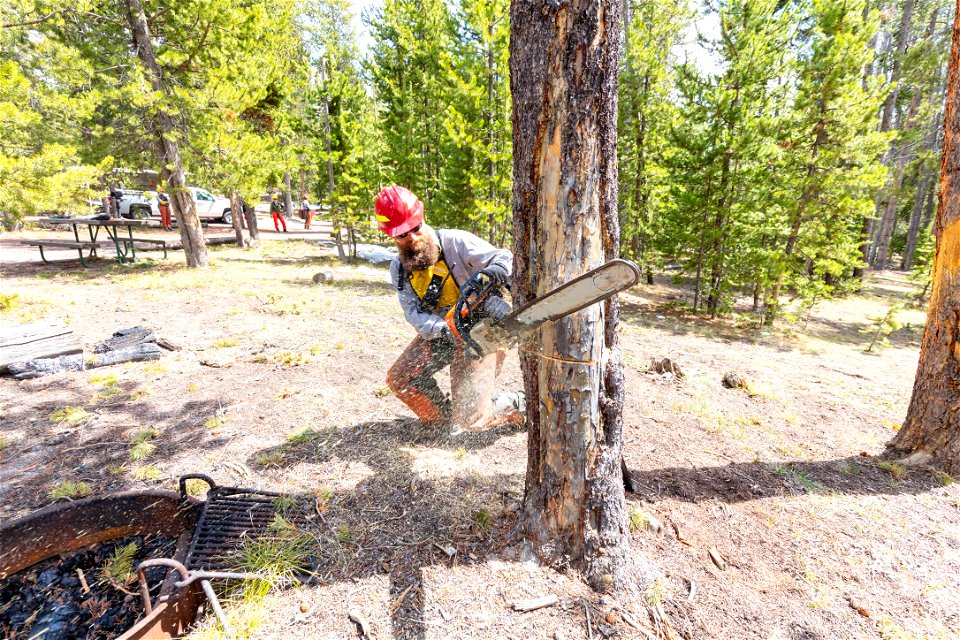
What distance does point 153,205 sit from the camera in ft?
64.0

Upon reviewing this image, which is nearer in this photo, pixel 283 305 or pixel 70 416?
pixel 70 416

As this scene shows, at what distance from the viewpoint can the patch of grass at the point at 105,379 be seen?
419cm

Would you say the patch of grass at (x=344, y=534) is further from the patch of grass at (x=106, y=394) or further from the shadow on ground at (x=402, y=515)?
the patch of grass at (x=106, y=394)

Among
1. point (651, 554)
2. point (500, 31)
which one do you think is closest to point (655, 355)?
point (651, 554)

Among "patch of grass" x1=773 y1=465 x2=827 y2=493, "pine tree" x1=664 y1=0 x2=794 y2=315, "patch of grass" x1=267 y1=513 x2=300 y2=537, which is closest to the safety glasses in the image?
"patch of grass" x1=267 y1=513 x2=300 y2=537

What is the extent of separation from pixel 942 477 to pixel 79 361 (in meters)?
7.62

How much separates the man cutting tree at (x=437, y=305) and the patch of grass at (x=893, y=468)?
99.6 inches

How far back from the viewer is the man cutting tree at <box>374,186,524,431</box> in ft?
8.90

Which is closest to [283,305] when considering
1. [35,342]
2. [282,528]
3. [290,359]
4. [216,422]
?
[290,359]

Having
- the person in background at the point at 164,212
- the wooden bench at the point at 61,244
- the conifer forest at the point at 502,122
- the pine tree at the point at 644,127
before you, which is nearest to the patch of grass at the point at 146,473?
the conifer forest at the point at 502,122

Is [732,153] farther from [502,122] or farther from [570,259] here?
[570,259]

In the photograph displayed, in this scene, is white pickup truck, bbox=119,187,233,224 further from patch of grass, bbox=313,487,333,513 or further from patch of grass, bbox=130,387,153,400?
patch of grass, bbox=313,487,333,513

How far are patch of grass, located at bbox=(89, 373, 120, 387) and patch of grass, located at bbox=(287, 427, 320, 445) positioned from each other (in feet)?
7.89

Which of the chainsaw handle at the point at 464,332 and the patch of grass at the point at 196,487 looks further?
the patch of grass at the point at 196,487
